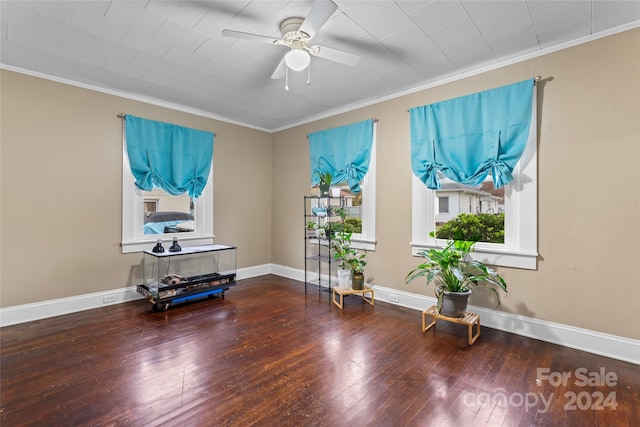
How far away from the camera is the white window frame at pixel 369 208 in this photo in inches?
160

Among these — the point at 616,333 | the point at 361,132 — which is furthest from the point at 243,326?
the point at 616,333

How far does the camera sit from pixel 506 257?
300cm

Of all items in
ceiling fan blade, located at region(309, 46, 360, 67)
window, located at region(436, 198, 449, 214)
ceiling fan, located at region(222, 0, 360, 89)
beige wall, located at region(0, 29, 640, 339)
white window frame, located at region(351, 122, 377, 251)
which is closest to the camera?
ceiling fan, located at region(222, 0, 360, 89)

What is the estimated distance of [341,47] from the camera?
2.77 metres

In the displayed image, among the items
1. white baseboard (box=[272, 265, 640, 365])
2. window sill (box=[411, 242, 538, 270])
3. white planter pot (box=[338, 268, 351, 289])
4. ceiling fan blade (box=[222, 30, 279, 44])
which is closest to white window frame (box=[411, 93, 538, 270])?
window sill (box=[411, 242, 538, 270])

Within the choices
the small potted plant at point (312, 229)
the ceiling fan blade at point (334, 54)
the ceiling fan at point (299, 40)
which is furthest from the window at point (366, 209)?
the ceiling fan at point (299, 40)

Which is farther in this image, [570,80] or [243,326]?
[243,326]

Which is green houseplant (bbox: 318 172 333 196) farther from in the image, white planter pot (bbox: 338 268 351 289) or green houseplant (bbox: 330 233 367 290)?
white planter pot (bbox: 338 268 351 289)

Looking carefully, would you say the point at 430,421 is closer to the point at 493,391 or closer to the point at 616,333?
the point at 493,391

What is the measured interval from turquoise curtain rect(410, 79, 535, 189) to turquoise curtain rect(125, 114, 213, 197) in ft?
10.2

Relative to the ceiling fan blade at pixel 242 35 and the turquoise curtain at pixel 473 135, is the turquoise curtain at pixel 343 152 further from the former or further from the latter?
the ceiling fan blade at pixel 242 35

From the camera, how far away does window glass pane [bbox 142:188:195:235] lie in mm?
4184

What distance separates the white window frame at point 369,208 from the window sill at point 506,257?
1.29 metres

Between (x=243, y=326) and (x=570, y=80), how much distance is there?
3.92m
